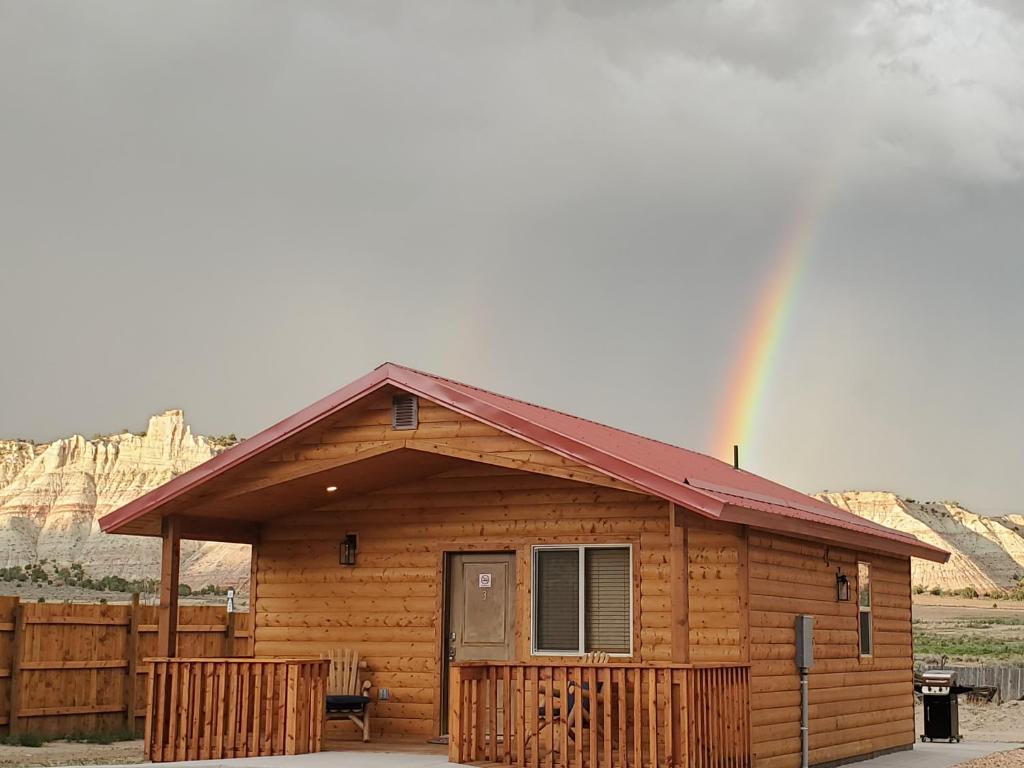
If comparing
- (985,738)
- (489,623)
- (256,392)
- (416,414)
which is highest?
(256,392)

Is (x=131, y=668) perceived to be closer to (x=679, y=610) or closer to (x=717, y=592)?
(x=717, y=592)

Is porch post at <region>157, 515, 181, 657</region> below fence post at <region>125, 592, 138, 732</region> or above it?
above

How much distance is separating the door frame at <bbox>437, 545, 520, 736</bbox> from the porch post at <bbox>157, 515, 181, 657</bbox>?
280 centimetres

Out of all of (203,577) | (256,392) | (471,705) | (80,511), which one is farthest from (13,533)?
(471,705)

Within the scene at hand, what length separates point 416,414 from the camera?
1329cm

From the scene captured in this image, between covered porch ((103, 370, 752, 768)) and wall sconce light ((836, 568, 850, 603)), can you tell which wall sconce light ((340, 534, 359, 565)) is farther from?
wall sconce light ((836, 568, 850, 603))

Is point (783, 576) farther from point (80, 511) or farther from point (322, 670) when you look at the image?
point (80, 511)

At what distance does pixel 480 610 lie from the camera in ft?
48.8

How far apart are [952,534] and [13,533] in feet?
210

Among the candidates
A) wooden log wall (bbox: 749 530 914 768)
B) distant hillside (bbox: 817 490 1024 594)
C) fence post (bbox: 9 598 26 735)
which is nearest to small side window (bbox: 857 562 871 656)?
wooden log wall (bbox: 749 530 914 768)

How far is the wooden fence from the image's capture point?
1695 cm

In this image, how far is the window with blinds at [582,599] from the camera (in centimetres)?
1414

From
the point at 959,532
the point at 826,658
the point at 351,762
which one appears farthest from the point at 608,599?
the point at 959,532

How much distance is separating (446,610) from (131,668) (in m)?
5.76
